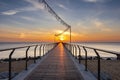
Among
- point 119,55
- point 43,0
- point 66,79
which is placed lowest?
point 66,79

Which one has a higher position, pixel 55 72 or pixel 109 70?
pixel 55 72

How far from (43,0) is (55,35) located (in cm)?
3817

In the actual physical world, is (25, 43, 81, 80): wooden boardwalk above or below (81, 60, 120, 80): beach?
above

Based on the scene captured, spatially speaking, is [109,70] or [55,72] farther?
[109,70]

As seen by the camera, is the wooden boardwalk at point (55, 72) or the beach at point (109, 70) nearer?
the wooden boardwalk at point (55, 72)

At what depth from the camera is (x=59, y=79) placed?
27.0 ft

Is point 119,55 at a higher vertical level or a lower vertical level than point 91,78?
higher

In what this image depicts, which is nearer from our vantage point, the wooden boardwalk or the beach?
the wooden boardwalk

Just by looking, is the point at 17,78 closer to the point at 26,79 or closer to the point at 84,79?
the point at 26,79

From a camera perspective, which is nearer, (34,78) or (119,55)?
(119,55)

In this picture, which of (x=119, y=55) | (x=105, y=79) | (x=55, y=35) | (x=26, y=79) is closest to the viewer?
(x=119, y=55)

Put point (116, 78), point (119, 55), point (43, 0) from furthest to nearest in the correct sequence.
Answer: point (43, 0)
point (116, 78)
point (119, 55)

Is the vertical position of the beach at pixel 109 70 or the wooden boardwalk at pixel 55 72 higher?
the wooden boardwalk at pixel 55 72

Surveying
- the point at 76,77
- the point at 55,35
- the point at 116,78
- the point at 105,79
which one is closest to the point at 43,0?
the point at 116,78
